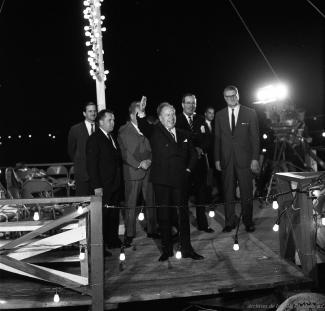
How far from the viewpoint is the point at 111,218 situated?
Result: 17.9ft

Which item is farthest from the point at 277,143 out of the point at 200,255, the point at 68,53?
the point at 68,53

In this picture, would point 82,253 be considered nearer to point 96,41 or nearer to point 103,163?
point 103,163

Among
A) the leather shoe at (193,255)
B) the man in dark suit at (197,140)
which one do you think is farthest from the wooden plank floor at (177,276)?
the man in dark suit at (197,140)

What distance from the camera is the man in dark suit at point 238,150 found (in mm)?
6105

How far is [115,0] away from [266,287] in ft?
51.3

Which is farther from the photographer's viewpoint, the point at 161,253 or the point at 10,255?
the point at 161,253

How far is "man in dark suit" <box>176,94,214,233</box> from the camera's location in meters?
5.94

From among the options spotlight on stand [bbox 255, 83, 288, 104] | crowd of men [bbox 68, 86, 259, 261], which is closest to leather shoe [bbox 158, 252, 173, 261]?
crowd of men [bbox 68, 86, 259, 261]

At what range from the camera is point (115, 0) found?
57.2 ft

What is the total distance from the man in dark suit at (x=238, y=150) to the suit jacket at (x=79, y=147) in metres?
1.98

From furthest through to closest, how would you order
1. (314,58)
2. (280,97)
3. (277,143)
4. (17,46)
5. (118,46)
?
(118,46)
(17,46)
(314,58)
(280,97)
(277,143)

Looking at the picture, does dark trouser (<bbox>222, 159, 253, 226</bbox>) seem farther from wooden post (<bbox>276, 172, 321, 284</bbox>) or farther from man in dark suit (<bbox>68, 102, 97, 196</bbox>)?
man in dark suit (<bbox>68, 102, 97, 196</bbox>)

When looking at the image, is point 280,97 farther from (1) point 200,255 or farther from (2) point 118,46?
(2) point 118,46

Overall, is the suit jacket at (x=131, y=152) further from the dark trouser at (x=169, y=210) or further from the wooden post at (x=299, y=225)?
the wooden post at (x=299, y=225)
